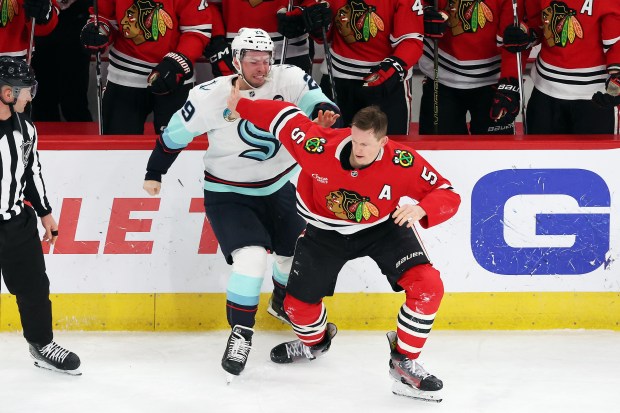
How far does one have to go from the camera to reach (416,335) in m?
3.78

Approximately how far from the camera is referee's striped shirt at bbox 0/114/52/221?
3.72m

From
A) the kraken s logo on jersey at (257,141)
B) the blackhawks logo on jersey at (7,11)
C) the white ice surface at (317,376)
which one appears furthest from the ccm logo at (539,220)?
the blackhawks logo on jersey at (7,11)

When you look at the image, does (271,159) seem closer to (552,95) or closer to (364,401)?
(364,401)

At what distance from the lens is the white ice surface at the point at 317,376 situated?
12.2ft

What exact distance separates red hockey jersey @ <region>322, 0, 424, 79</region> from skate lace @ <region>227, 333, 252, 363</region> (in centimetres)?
155

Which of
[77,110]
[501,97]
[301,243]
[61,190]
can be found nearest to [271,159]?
[301,243]

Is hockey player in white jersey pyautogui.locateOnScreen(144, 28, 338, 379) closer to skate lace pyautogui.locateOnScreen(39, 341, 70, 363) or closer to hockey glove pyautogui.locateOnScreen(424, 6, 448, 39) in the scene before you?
skate lace pyautogui.locateOnScreen(39, 341, 70, 363)

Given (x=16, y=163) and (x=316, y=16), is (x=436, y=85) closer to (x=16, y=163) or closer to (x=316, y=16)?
(x=316, y=16)

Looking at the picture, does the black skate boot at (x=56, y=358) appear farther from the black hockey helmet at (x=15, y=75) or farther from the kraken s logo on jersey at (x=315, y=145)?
the kraken s logo on jersey at (x=315, y=145)

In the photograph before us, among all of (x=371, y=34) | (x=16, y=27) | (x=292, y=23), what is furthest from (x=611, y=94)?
(x=16, y=27)

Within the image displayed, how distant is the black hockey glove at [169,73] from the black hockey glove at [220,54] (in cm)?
16

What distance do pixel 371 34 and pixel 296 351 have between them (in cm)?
156

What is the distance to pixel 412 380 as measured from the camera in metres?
3.78

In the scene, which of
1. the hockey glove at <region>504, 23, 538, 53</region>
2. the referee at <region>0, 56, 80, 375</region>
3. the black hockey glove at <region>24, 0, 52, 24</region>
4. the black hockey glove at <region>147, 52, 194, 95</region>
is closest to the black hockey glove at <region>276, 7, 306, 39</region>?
the black hockey glove at <region>147, 52, 194, 95</region>
